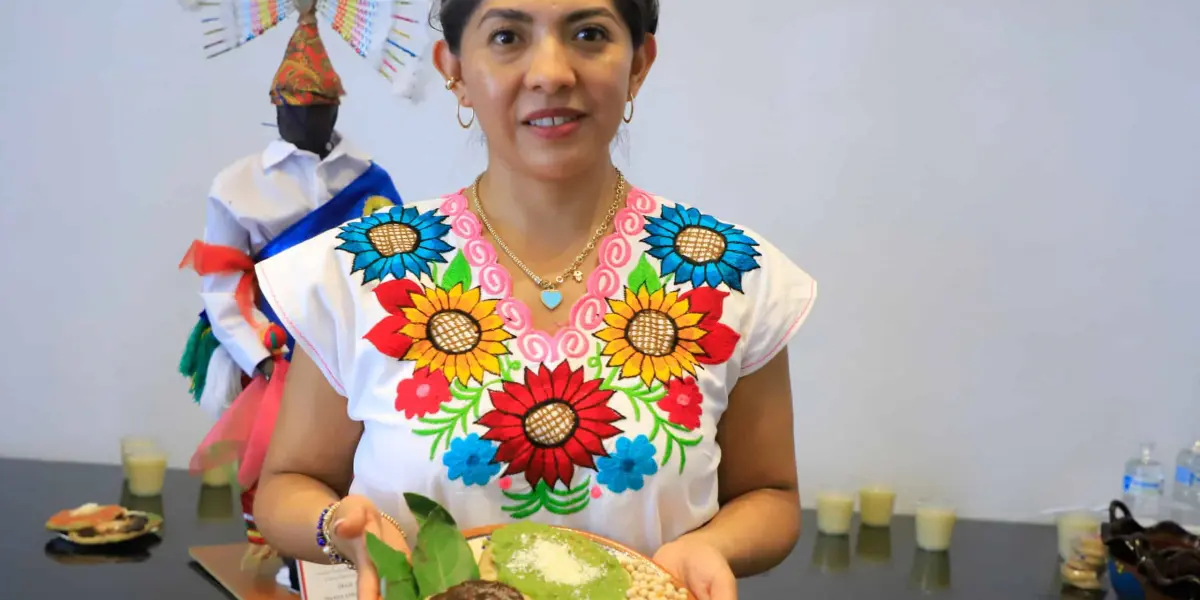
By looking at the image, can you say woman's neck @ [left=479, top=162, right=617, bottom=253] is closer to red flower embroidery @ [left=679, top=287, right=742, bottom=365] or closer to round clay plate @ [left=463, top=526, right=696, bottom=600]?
red flower embroidery @ [left=679, top=287, right=742, bottom=365]

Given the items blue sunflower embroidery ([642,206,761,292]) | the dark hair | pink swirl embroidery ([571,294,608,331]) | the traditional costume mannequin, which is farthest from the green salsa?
the traditional costume mannequin

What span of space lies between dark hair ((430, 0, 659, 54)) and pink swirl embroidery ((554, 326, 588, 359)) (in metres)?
0.30

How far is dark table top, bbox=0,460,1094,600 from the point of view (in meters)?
1.90

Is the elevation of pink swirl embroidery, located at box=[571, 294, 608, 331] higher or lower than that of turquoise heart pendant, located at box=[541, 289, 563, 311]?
lower

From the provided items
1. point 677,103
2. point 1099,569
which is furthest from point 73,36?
point 1099,569

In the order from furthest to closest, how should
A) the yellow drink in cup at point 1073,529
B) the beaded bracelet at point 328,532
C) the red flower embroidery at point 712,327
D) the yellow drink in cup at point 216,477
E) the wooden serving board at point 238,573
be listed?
1. the yellow drink in cup at point 216,477
2. the yellow drink in cup at point 1073,529
3. the wooden serving board at point 238,573
4. the red flower embroidery at point 712,327
5. the beaded bracelet at point 328,532

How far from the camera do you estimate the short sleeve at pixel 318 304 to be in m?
1.15

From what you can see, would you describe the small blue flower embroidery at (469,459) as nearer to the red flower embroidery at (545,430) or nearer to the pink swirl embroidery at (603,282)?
the red flower embroidery at (545,430)

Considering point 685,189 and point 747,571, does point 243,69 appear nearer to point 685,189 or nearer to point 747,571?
point 685,189

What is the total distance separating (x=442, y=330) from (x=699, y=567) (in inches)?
13.3

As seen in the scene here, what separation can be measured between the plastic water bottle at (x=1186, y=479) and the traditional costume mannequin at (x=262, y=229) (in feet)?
5.73

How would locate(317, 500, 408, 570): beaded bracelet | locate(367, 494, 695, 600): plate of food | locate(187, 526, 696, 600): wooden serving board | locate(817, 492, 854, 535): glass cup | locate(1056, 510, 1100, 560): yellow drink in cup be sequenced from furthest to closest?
1. locate(817, 492, 854, 535): glass cup
2. locate(1056, 510, 1100, 560): yellow drink in cup
3. locate(187, 526, 696, 600): wooden serving board
4. locate(317, 500, 408, 570): beaded bracelet
5. locate(367, 494, 695, 600): plate of food

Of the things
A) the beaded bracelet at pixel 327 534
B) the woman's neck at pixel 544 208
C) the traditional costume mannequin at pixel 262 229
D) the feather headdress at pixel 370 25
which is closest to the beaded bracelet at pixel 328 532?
the beaded bracelet at pixel 327 534

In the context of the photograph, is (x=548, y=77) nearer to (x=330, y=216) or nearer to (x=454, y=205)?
(x=454, y=205)
